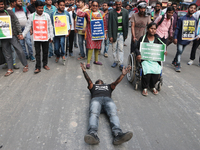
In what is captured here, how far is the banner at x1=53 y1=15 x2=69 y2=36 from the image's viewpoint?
16.9 ft

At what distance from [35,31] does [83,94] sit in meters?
2.29

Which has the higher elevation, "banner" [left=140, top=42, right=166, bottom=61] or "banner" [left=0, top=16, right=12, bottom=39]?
"banner" [left=0, top=16, right=12, bottom=39]

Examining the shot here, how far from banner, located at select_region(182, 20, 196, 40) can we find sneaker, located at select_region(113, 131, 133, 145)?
14.5ft

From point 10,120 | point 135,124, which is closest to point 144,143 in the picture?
point 135,124

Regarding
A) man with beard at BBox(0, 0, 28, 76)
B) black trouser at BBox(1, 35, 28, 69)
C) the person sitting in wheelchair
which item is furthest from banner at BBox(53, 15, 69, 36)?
the person sitting in wheelchair

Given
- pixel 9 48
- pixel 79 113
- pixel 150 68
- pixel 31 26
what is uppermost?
pixel 31 26

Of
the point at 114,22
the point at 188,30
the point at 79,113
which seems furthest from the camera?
the point at 188,30

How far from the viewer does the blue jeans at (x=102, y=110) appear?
2.53 metres

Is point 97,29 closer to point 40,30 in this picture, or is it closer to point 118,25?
point 118,25

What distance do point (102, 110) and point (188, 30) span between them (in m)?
4.27

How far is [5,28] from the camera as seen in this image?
432cm

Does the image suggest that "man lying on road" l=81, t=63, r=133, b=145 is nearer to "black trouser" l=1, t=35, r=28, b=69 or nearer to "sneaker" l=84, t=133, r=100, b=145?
"sneaker" l=84, t=133, r=100, b=145

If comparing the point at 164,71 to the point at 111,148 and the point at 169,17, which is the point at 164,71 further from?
the point at 111,148

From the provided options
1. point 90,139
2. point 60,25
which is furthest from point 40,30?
point 90,139
